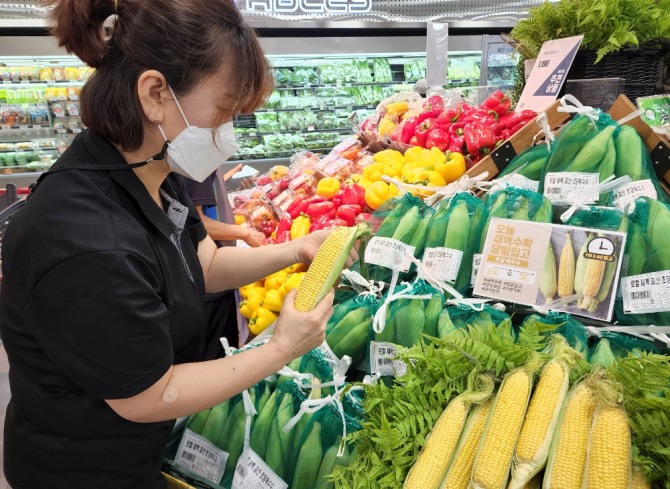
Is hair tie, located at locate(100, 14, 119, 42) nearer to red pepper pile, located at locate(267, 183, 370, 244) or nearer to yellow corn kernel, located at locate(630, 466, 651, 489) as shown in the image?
yellow corn kernel, located at locate(630, 466, 651, 489)

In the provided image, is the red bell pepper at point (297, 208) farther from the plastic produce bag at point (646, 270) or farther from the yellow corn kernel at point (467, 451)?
the yellow corn kernel at point (467, 451)

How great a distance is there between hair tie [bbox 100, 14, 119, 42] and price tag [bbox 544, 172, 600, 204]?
54.7 inches

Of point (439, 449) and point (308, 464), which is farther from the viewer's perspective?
point (308, 464)

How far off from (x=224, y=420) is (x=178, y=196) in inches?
26.5

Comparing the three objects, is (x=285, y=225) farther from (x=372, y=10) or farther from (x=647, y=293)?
(x=372, y=10)

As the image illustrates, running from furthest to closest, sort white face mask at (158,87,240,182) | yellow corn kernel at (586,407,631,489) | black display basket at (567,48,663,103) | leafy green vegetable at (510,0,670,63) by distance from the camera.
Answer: black display basket at (567,48,663,103)
leafy green vegetable at (510,0,670,63)
white face mask at (158,87,240,182)
yellow corn kernel at (586,407,631,489)

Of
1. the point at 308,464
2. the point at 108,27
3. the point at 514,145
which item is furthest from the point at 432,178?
the point at 108,27

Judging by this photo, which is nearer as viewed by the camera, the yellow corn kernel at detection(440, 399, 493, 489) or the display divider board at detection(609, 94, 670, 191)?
the yellow corn kernel at detection(440, 399, 493, 489)

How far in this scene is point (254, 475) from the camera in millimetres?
1285

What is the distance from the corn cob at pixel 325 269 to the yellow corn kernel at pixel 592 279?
0.62 metres

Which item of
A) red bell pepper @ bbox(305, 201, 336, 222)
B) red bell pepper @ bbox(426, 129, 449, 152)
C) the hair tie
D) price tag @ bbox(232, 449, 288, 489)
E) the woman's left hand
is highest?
the hair tie

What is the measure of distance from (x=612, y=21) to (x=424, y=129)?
1060mm

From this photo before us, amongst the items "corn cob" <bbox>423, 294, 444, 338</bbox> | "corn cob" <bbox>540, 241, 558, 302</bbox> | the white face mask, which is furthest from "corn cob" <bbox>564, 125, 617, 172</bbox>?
the white face mask

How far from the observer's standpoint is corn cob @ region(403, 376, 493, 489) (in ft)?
2.88
